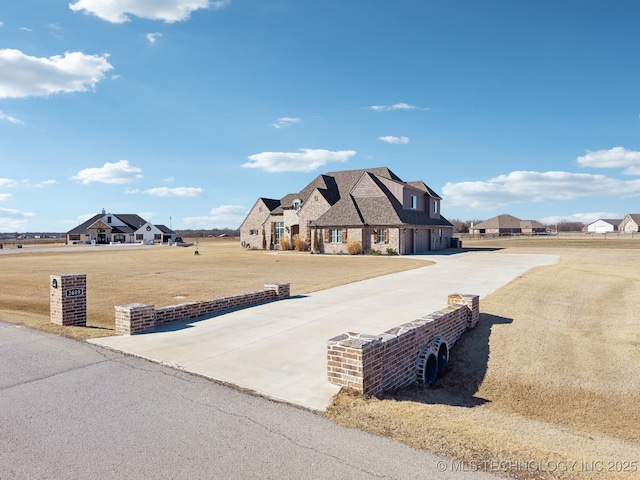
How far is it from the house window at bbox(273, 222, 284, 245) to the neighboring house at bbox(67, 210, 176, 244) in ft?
144

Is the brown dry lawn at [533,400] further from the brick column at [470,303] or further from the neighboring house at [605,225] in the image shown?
the neighboring house at [605,225]

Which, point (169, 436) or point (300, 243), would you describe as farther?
point (300, 243)

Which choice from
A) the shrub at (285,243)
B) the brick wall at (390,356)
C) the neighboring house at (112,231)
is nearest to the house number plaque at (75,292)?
the brick wall at (390,356)

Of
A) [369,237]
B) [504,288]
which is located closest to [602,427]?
[504,288]

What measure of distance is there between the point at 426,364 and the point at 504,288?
9.79 m

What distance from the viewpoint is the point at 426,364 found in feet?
22.9

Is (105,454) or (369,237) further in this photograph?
(369,237)

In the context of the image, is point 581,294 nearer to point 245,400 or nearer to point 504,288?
point 504,288

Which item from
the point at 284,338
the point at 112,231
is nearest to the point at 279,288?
the point at 284,338

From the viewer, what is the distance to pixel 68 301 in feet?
31.0

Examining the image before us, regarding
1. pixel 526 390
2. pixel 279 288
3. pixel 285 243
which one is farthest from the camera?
pixel 285 243

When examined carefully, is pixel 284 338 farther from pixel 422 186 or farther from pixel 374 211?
pixel 422 186

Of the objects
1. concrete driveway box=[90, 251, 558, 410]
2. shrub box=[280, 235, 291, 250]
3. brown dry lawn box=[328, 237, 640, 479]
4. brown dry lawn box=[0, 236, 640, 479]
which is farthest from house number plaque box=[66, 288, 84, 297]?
shrub box=[280, 235, 291, 250]

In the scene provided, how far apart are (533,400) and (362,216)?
31.4 metres
